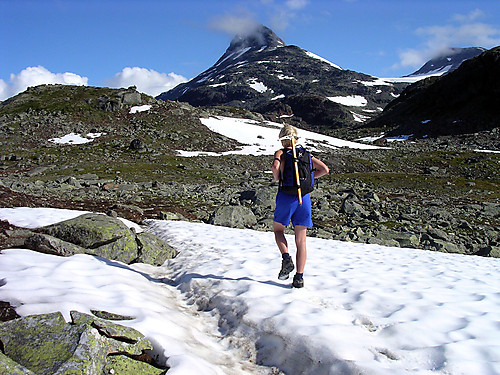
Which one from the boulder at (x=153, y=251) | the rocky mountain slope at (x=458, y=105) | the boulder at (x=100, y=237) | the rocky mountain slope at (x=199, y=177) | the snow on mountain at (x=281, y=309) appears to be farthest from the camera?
the rocky mountain slope at (x=458, y=105)

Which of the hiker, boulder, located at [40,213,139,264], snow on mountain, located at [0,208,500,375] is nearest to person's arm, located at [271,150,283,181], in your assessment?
the hiker

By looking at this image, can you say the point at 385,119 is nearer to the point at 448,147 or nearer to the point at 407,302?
the point at 448,147

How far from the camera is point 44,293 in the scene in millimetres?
5895

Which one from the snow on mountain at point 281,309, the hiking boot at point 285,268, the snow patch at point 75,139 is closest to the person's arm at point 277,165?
the hiking boot at point 285,268

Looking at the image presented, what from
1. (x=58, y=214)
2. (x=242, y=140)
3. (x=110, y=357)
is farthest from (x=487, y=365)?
(x=242, y=140)

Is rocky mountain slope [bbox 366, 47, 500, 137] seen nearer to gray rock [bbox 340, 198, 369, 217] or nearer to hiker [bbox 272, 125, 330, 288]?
gray rock [bbox 340, 198, 369, 217]

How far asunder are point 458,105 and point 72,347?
13096 cm

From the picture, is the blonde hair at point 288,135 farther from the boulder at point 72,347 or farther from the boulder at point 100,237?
the boulder at point 100,237

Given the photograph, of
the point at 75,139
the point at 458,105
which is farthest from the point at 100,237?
the point at 458,105

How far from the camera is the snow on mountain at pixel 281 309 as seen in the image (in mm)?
4902

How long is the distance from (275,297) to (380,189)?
3279 centimetres

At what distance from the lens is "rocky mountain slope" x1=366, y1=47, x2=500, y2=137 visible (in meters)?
97.8

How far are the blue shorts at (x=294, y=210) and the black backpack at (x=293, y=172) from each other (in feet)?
0.58

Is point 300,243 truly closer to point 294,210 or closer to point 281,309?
point 294,210
